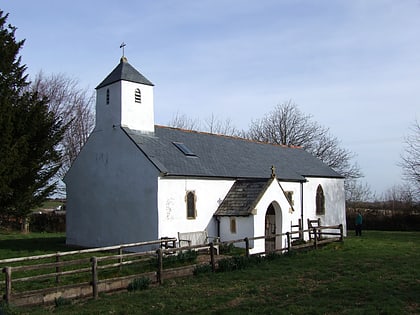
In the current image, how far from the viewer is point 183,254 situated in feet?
50.2

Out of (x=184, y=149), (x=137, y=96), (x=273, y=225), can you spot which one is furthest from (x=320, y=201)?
(x=137, y=96)

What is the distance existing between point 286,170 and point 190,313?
19146 millimetres

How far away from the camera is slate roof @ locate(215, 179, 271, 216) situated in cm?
2033

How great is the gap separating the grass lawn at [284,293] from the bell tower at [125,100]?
1015cm

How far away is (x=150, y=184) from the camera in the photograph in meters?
19.2

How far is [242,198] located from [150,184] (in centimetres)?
496

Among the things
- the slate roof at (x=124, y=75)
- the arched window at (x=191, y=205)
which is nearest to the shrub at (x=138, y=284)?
the arched window at (x=191, y=205)

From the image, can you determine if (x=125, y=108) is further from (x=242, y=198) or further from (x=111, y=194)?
(x=242, y=198)

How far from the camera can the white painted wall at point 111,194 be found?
19.4m

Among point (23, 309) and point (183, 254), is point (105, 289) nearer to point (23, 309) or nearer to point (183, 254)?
point (23, 309)

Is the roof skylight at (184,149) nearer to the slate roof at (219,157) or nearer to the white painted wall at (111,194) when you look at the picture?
the slate roof at (219,157)

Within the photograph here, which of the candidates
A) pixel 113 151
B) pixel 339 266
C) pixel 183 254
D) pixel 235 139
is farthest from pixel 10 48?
pixel 339 266

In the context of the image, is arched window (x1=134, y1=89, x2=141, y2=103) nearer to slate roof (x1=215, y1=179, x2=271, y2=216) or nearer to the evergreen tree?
the evergreen tree

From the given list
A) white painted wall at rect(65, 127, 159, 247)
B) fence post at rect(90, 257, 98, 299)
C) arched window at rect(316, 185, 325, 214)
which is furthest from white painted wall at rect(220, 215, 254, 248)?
arched window at rect(316, 185, 325, 214)
